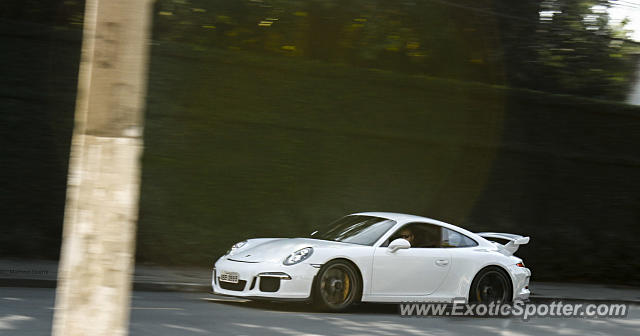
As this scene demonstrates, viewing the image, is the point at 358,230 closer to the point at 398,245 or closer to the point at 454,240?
the point at 398,245

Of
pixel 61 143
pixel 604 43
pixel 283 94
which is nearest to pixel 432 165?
pixel 283 94

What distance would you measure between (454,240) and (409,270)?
3.08ft

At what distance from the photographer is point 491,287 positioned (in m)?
10.1

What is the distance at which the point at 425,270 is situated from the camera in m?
9.60

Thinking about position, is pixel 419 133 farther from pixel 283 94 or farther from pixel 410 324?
pixel 410 324

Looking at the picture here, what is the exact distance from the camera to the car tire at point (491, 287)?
9.99 meters

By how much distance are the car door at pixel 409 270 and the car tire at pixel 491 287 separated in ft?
1.81

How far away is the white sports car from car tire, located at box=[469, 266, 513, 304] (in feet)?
0.04

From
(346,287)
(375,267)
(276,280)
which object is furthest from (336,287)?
(276,280)

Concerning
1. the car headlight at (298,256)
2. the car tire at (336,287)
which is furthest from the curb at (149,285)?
the car tire at (336,287)

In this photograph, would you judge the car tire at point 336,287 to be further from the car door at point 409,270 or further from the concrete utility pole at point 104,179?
the concrete utility pole at point 104,179

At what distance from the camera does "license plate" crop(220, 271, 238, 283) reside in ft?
30.2

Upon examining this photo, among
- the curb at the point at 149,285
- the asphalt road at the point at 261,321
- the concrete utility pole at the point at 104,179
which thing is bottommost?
the curb at the point at 149,285

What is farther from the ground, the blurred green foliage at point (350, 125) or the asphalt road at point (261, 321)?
the blurred green foliage at point (350, 125)
